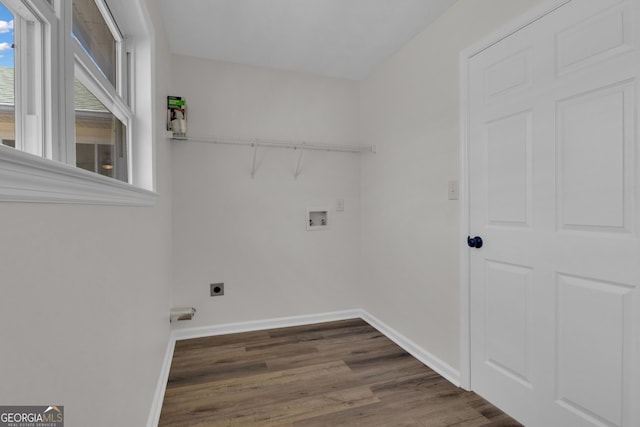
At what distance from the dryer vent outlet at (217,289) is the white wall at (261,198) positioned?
46 mm

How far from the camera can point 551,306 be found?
4.70 ft

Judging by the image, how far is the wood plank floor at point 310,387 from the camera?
1.62m

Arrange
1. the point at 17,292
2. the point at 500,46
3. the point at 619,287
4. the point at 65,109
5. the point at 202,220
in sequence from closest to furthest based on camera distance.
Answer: the point at 17,292 < the point at 65,109 < the point at 619,287 < the point at 500,46 < the point at 202,220

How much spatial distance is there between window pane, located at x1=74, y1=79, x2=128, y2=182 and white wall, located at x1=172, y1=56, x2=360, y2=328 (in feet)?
3.88

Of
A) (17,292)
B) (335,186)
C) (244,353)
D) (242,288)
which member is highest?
(335,186)

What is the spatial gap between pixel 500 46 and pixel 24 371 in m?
2.13

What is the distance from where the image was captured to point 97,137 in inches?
43.3

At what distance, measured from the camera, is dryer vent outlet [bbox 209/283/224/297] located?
268cm

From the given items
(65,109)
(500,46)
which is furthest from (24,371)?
(500,46)

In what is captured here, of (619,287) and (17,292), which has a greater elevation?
(17,292)

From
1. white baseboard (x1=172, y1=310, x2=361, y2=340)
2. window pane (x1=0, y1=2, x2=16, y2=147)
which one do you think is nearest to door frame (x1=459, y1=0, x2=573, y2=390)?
white baseboard (x1=172, y1=310, x2=361, y2=340)

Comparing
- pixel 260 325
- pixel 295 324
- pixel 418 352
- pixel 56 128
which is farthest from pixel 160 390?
pixel 418 352

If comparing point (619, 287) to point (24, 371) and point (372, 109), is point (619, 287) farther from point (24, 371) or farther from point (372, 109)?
point (372, 109)

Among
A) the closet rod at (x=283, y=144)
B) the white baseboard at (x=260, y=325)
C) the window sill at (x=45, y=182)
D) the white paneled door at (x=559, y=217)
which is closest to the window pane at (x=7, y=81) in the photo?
the window sill at (x=45, y=182)
